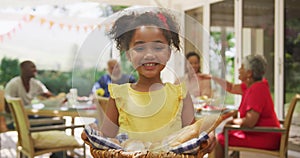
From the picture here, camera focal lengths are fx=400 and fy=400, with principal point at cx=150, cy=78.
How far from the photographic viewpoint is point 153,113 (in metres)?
0.84

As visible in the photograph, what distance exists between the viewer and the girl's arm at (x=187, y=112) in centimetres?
87

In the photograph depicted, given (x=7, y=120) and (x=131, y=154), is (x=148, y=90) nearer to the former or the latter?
(x=131, y=154)

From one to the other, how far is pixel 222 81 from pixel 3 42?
29.0 ft

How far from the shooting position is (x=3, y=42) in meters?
8.99

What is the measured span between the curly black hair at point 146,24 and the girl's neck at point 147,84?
10 cm

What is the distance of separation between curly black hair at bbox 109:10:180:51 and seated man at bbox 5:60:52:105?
339cm

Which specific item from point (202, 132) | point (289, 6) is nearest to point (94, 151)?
point (202, 132)

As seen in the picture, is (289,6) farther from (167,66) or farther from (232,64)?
(167,66)

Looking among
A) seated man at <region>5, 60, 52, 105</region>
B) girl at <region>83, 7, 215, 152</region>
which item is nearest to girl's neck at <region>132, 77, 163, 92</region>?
girl at <region>83, 7, 215, 152</region>

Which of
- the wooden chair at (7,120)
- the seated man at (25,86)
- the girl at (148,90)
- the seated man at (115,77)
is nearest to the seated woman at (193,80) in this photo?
the girl at (148,90)

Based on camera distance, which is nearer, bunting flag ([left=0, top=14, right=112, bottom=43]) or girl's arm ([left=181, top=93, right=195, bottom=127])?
girl's arm ([left=181, top=93, right=195, bottom=127])

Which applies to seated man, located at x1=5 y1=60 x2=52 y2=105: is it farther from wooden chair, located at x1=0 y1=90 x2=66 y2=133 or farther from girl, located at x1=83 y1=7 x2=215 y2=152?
girl, located at x1=83 y1=7 x2=215 y2=152

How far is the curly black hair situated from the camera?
0.80m

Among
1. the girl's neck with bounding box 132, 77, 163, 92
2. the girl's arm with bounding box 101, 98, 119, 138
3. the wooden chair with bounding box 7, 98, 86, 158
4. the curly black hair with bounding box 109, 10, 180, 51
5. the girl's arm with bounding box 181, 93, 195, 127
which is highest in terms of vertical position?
the curly black hair with bounding box 109, 10, 180, 51
